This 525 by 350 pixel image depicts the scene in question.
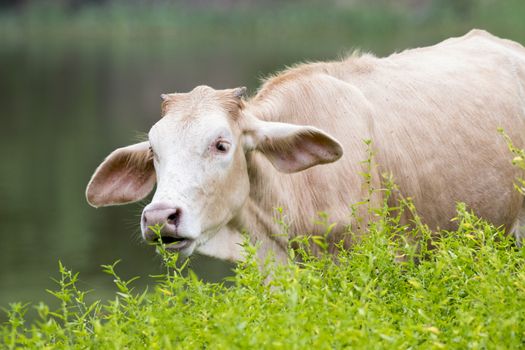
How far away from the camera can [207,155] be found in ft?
21.5

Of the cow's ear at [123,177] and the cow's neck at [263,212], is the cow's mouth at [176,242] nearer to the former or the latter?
the cow's neck at [263,212]

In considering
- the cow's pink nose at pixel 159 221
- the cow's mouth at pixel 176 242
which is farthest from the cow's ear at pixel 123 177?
the cow's pink nose at pixel 159 221

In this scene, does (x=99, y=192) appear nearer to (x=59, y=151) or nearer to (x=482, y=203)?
(x=482, y=203)

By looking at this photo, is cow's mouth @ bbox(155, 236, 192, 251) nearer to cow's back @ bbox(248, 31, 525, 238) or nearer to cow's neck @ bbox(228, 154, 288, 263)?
cow's neck @ bbox(228, 154, 288, 263)

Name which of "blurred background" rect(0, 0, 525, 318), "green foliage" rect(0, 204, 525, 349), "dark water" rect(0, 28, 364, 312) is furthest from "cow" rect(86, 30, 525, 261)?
"blurred background" rect(0, 0, 525, 318)

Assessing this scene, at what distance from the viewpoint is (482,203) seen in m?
8.00

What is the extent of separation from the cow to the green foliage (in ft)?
2.03

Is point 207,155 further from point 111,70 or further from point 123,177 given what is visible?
point 111,70

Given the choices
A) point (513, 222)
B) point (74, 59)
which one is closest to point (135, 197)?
point (513, 222)

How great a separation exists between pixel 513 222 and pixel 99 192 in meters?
3.31

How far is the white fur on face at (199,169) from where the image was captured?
20.8 feet

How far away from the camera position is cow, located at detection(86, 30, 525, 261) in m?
6.53

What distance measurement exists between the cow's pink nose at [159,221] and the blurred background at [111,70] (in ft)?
10.9

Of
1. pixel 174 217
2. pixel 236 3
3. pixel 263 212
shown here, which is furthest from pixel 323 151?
pixel 236 3
